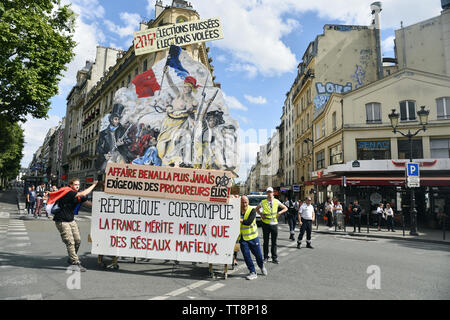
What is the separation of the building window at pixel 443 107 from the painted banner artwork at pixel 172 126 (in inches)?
827

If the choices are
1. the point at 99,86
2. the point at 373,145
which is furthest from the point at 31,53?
the point at 99,86

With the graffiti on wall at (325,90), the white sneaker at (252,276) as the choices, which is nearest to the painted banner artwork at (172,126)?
the white sneaker at (252,276)

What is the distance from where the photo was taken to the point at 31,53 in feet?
51.7

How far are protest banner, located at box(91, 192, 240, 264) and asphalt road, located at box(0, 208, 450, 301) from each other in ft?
1.38

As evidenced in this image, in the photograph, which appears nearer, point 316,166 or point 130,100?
point 130,100

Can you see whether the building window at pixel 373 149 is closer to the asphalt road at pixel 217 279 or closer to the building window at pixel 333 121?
the building window at pixel 333 121

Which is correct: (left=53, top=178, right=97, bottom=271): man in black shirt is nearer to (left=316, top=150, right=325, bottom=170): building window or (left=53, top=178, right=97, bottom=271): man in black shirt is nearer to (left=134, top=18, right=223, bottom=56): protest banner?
(left=134, top=18, right=223, bottom=56): protest banner

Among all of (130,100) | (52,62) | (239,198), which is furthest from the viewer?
(52,62)

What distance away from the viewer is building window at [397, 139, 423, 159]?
2098cm

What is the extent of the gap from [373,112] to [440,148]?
505 centimetres

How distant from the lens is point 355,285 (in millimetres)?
5234
